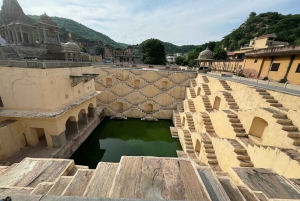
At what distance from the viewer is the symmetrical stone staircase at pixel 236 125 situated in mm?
7758

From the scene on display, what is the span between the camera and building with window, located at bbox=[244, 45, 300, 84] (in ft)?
38.7

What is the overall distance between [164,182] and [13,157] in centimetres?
1202

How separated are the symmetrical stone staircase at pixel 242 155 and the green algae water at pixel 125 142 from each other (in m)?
5.42

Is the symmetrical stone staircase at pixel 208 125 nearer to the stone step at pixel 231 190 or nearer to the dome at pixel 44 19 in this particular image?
the stone step at pixel 231 190

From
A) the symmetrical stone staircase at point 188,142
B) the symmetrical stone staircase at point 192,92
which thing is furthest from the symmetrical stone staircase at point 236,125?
the symmetrical stone staircase at point 192,92

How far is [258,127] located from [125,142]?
10.5 metres

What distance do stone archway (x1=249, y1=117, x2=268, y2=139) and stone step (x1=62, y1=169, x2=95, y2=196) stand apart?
28.5 ft

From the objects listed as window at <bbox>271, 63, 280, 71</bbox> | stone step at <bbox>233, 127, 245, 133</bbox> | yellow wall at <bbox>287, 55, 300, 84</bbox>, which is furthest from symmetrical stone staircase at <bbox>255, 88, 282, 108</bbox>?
window at <bbox>271, 63, 280, 71</bbox>

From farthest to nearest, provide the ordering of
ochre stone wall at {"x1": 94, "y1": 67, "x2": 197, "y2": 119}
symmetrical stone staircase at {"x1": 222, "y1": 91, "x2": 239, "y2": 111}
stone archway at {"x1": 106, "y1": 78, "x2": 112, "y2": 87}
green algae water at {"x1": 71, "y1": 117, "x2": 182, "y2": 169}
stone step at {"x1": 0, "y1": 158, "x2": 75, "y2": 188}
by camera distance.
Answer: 1. stone archway at {"x1": 106, "y1": 78, "x2": 112, "y2": 87}
2. ochre stone wall at {"x1": 94, "y1": 67, "x2": 197, "y2": 119}
3. green algae water at {"x1": 71, "y1": 117, "x2": 182, "y2": 169}
4. symmetrical stone staircase at {"x1": 222, "y1": 91, "x2": 239, "y2": 111}
5. stone step at {"x1": 0, "y1": 158, "x2": 75, "y2": 188}

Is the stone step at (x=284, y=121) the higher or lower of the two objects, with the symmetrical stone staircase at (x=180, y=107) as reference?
higher

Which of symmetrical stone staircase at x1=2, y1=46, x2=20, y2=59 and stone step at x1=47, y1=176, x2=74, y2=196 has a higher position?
symmetrical stone staircase at x1=2, y1=46, x2=20, y2=59

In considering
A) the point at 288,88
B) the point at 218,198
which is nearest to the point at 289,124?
the point at 288,88

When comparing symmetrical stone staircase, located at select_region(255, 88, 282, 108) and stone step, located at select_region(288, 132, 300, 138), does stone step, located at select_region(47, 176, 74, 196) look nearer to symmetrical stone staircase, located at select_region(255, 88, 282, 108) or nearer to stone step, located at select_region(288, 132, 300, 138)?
stone step, located at select_region(288, 132, 300, 138)

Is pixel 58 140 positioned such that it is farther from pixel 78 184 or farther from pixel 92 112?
pixel 78 184
